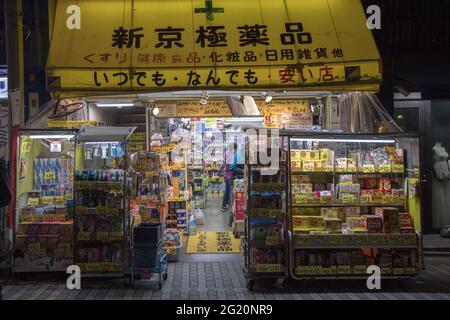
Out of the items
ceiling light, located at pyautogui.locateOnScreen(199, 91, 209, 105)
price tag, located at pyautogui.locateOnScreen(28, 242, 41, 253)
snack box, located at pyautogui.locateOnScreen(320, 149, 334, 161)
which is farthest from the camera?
ceiling light, located at pyautogui.locateOnScreen(199, 91, 209, 105)

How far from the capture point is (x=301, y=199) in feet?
27.9

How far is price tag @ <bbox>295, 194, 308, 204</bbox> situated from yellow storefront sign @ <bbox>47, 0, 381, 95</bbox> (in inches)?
69.4

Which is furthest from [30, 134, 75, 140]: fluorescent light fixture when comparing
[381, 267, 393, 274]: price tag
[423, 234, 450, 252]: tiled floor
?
[423, 234, 450, 252]: tiled floor

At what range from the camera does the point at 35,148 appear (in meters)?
9.35

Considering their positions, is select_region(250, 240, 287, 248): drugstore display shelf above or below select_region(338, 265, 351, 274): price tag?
above

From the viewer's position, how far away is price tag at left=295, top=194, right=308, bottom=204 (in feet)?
27.9

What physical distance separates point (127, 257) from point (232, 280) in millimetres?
1791

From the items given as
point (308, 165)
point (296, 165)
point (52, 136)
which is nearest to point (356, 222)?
point (308, 165)

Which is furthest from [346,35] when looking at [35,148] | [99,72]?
[35,148]

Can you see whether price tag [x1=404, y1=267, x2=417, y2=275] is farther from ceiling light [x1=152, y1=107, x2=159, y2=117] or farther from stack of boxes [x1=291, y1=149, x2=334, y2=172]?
ceiling light [x1=152, y1=107, x2=159, y2=117]

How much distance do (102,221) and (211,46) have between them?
3387mm

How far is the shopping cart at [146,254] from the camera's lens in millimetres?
8180

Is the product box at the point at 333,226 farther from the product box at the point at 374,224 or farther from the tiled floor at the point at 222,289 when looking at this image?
the tiled floor at the point at 222,289

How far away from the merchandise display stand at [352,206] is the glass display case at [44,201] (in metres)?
3.82
